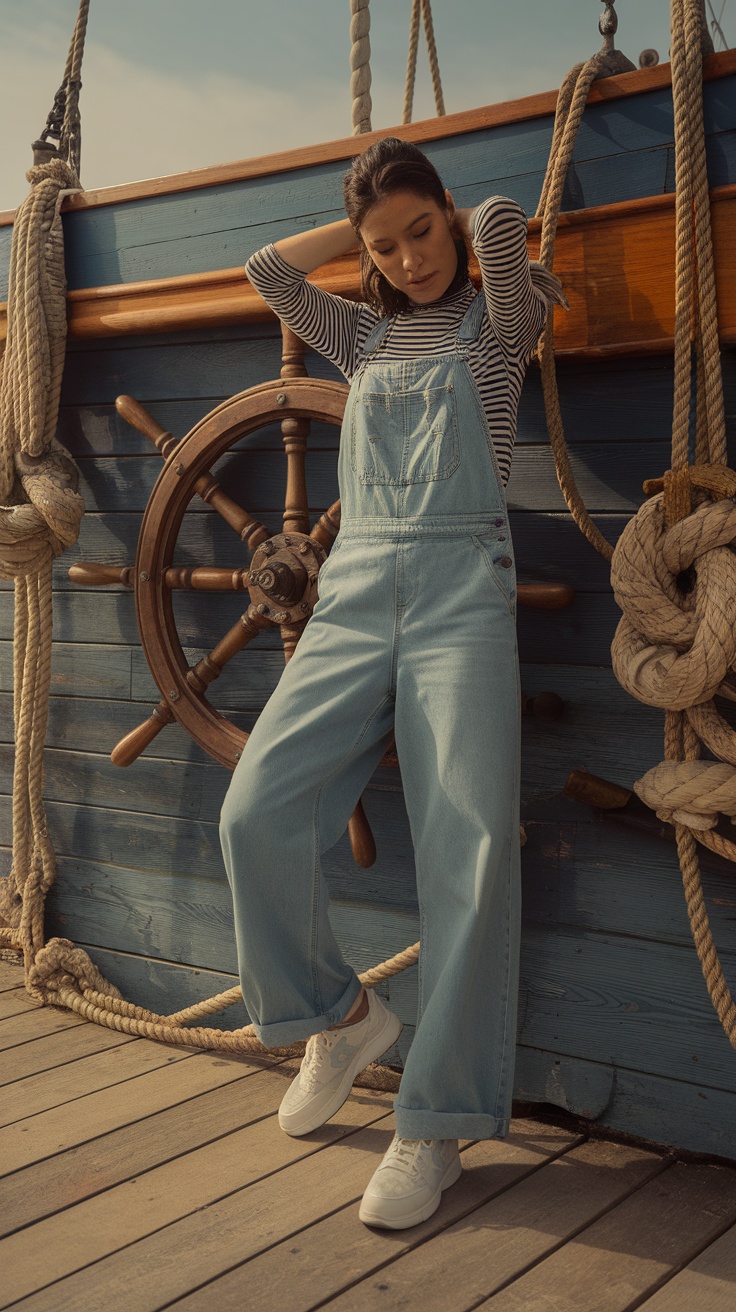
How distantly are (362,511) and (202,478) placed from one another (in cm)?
50

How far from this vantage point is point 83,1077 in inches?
73.2

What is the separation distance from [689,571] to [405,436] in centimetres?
39

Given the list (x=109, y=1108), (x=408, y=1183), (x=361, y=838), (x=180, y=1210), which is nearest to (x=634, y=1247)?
(x=408, y=1183)

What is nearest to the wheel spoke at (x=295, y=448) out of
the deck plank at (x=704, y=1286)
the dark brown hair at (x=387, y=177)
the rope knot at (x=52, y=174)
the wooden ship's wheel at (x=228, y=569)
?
the wooden ship's wheel at (x=228, y=569)

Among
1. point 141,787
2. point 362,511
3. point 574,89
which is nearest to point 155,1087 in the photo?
point 141,787

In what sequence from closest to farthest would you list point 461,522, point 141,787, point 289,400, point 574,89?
point 461,522, point 574,89, point 289,400, point 141,787

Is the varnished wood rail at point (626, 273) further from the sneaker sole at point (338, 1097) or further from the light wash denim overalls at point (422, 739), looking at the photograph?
the sneaker sole at point (338, 1097)

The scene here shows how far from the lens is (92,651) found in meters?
2.19

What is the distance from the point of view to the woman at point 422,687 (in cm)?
141

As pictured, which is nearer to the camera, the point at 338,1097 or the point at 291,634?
the point at 338,1097

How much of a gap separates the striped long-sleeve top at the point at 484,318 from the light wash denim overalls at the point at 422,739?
0.03m

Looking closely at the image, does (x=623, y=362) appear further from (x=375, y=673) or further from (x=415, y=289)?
(x=375, y=673)

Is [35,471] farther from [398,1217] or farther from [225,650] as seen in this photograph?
[398,1217]

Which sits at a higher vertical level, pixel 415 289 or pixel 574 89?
pixel 574 89
